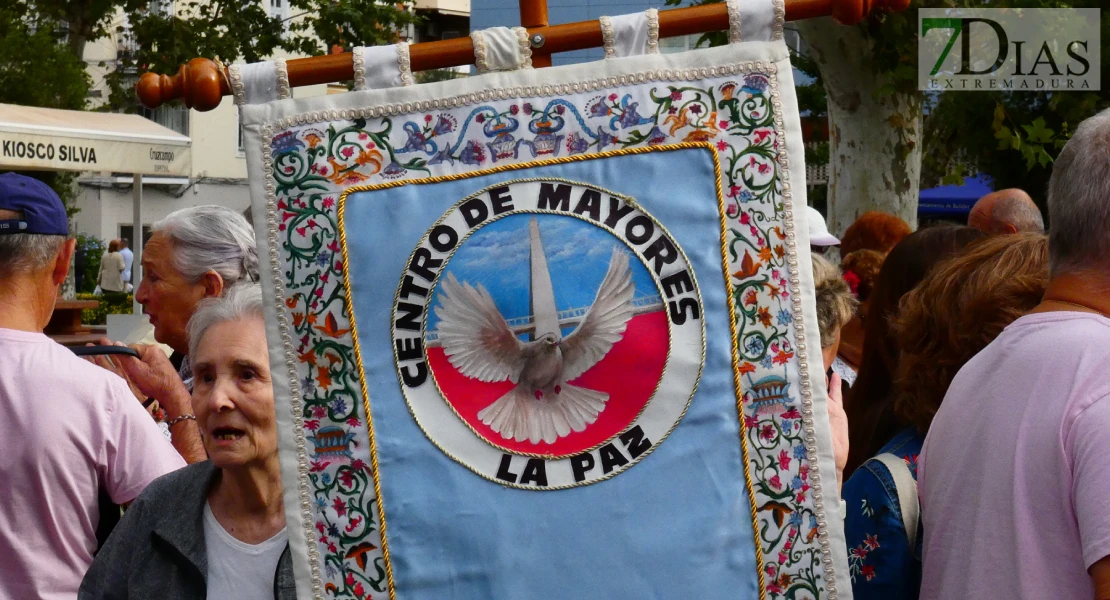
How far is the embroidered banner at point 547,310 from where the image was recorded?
6.40 ft

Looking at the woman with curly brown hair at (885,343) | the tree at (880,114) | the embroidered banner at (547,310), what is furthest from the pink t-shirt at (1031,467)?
the tree at (880,114)

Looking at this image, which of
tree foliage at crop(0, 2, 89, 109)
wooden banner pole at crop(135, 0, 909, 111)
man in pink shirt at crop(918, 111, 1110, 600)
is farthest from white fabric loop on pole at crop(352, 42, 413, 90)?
tree foliage at crop(0, 2, 89, 109)

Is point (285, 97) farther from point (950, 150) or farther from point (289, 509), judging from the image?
point (950, 150)

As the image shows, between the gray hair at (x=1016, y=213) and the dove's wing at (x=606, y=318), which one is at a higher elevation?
the gray hair at (x=1016, y=213)

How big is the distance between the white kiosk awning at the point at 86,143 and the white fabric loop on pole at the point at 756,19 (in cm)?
786

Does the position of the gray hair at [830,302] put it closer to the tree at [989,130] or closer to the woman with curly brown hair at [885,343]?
the woman with curly brown hair at [885,343]

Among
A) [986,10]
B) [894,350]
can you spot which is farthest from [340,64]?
[986,10]

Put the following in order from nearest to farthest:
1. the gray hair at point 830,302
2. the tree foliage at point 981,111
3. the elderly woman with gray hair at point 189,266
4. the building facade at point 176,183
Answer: the gray hair at point 830,302 < the elderly woman with gray hair at point 189,266 < the tree foliage at point 981,111 < the building facade at point 176,183

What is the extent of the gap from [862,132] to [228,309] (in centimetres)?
647

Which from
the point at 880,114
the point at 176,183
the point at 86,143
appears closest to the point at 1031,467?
the point at 880,114

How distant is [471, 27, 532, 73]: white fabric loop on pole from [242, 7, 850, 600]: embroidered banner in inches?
1.1

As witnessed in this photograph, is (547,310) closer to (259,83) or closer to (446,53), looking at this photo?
(446,53)

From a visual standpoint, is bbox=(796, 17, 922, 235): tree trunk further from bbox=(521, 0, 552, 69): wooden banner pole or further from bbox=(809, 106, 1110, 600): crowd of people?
bbox=(521, 0, 552, 69): wooden banner pole

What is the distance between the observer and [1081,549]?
1.78 meters
